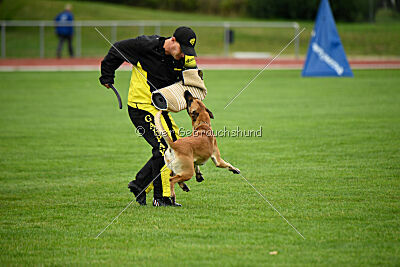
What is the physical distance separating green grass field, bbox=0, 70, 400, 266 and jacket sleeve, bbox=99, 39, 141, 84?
1.66 m

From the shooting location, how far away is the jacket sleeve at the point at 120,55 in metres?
6.86

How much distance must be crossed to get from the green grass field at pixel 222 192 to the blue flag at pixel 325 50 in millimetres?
5698

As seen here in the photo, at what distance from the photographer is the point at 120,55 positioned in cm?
688

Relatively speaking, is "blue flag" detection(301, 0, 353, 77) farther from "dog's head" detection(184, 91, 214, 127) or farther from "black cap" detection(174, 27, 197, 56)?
"dog's head" detection(184, 91, 214, 127)

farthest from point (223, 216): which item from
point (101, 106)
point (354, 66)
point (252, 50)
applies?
point (252, 50)

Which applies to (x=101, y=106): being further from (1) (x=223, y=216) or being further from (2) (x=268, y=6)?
(2) (x=268, y=6)

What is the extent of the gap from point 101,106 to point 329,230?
1235 centimetres

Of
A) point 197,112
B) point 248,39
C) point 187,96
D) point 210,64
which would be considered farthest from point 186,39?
point 248,39

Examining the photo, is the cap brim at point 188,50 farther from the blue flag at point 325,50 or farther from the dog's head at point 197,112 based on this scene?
the blue flag at point 325,50

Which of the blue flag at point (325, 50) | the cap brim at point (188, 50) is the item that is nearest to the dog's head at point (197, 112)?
the cap brim at point (188, 50)

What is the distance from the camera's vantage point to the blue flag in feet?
71.8

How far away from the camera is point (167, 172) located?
276 inches

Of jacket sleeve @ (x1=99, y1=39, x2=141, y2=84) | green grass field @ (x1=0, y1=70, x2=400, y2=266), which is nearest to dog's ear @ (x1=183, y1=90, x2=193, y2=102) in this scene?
jacket sleeve @ (x1=99, y1=39, x2=141, y2=84)

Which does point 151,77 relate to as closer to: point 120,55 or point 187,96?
point 120,55
